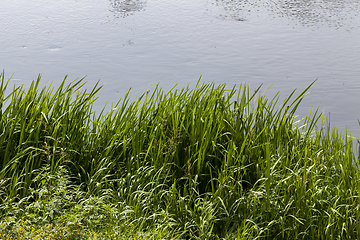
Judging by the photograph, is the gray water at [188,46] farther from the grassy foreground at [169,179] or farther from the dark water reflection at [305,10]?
the grassy foreground at [169,179]

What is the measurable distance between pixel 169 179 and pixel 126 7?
822cm

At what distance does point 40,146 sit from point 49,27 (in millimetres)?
6065

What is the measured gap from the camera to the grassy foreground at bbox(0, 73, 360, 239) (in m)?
2.51

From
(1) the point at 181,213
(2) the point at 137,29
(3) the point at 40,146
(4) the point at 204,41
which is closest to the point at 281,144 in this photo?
(1) the point at 181,213

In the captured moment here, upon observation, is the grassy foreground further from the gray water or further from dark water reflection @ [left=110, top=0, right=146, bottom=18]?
dark water reflection @ [left=110, top=0, right=146, bottom=18]

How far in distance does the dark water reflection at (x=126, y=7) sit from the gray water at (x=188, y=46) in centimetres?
3

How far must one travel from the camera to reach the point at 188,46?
7.57m

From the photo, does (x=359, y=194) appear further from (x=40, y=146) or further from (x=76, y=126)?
(x=40, y=146)

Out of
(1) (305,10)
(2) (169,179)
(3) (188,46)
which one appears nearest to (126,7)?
(3) (188,46)

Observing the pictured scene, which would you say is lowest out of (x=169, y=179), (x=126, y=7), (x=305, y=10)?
(x=169, y=179)

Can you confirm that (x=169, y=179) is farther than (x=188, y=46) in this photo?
No

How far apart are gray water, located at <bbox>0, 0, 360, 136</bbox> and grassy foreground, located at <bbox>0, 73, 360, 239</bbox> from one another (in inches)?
92.2

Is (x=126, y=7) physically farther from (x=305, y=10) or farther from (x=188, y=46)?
(x=305, y=10)

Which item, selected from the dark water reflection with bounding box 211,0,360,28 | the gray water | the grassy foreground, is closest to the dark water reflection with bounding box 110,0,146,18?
the gray water
